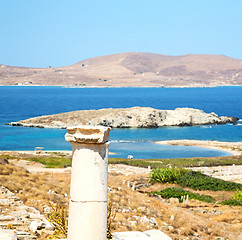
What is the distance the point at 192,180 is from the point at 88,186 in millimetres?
19691

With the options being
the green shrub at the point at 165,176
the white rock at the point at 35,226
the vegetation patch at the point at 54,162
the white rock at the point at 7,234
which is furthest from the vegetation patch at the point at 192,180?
the white rock at the point at 7,234

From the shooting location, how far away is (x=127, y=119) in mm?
82812

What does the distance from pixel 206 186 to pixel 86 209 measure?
18.9 meters

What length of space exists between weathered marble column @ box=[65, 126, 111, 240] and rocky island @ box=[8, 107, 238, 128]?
244 feet

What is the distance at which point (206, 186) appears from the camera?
23.6 meters

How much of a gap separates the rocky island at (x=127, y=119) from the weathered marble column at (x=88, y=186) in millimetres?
74322

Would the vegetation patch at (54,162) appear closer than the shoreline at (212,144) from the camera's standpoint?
Yes

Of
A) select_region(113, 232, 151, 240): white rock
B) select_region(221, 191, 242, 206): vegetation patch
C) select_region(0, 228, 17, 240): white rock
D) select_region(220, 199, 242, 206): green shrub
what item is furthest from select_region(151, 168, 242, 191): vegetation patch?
select_region(0, 228, 17, 240): white rock

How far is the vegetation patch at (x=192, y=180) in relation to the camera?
77.1ft

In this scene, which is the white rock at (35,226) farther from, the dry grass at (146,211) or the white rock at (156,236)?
the white rock at (156,236)

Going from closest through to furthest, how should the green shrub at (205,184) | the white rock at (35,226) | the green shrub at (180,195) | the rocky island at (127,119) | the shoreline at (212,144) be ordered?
the white rock at (35,226), the green shrub at (180,195), the green shrub at (205,184), the shoreline at (212,144), the rocky island at (127,119)

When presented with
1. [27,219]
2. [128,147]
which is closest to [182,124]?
[128,147]

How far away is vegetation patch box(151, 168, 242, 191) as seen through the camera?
2349 cm

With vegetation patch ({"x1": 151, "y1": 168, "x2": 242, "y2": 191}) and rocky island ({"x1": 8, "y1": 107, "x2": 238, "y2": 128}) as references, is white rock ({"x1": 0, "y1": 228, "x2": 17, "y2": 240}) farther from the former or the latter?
rocky island ({"x1": 8, "y1": 107, "x2": 238, "y2": 128})
